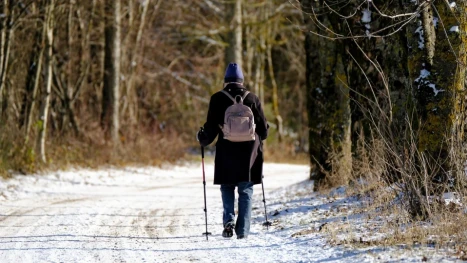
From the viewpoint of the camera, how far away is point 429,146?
8570 millimetres

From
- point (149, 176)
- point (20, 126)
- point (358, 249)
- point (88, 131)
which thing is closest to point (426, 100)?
point (358, 249)

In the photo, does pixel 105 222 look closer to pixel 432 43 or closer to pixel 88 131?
pixel 432 43

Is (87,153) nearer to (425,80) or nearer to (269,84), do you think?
(425,80)

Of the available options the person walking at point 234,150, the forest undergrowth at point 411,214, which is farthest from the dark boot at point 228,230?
the forest undergrowth at point 411,214

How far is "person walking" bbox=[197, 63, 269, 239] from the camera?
9.07m

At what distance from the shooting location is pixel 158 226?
10242 millimetres

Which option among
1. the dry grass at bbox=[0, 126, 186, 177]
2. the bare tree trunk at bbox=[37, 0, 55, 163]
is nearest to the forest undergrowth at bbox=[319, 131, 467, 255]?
the dry grass at bbox=[0, 126, 186, 177]

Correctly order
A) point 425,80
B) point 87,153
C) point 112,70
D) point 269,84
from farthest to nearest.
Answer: point 269,84 → point 112,70 → point 87,153 → point 425,80

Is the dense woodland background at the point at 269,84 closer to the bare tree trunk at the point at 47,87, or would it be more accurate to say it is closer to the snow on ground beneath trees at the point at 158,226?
the bare tree trunk at the point at 47,87

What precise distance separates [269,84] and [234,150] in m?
36.1

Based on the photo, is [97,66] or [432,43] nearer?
[432,43]

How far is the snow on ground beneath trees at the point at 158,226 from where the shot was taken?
770 centimetres

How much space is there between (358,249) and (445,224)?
89 cm

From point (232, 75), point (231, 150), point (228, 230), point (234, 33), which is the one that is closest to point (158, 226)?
point (228, 230)
